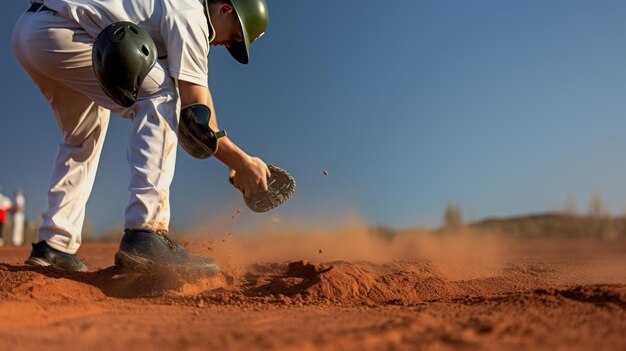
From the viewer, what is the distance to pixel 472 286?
3.97 meters

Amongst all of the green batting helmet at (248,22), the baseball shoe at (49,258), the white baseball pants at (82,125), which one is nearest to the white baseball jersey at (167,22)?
the white baseball pants at (82,125)

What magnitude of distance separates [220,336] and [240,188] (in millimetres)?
1969

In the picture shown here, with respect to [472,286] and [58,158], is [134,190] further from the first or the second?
[472,286]

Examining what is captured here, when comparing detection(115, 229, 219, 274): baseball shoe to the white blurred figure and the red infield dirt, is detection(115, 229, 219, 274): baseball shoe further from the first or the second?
the white blurred figure

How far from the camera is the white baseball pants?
3.55 meters

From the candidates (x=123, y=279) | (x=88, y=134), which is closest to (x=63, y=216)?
(x=88, y=134)

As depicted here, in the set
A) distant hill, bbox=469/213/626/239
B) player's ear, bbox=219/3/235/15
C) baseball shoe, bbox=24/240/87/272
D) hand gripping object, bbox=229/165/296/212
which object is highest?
player's ear, bbox=219/3/235/15

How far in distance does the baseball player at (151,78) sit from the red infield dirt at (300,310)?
32 cm

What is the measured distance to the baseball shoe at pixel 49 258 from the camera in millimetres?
4363

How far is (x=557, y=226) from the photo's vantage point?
16781mm

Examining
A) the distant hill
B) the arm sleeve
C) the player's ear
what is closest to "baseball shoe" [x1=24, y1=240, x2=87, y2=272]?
the arm sleeve

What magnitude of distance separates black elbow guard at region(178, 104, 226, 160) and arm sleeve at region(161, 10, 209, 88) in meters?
0.18

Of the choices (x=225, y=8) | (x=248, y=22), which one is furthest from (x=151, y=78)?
(x=248, y=22)

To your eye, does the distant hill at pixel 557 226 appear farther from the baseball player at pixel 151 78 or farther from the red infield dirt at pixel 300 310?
the baseball player at pixel 151 78
